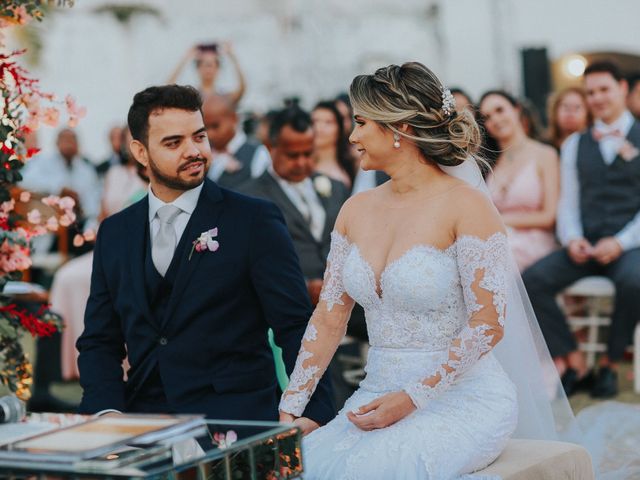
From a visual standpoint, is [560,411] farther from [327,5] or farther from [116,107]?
[116,107]

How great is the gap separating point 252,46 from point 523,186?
1044 cm

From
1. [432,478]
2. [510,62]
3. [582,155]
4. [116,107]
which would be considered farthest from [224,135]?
[116,107]

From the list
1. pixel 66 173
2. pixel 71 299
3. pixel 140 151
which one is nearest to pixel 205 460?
pixel 140 151

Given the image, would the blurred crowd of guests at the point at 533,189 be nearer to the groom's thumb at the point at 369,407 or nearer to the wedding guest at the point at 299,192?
the wedding guest at the point at 299,192

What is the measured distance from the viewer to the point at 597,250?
25.6ft

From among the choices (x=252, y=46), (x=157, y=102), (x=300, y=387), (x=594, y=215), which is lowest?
(x=594, y=215)

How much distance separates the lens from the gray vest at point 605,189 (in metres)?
7.97

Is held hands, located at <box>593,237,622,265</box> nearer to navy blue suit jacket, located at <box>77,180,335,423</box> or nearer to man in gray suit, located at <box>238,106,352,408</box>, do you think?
man in gray suit, located at <box>238,106,352,408</box>

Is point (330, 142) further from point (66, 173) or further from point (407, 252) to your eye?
point (66, 173)

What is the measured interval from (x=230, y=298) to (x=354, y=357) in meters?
4.12

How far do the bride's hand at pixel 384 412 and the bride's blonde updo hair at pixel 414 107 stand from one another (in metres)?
0.83

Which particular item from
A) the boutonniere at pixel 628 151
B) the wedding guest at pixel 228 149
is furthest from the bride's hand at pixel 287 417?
the boutonniere at pixel 628 151

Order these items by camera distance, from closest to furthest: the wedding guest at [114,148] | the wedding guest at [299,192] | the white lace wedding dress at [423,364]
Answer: the white lace wedding dress at [423,364]
the wedding guest at [299,192]
the wedding guest at [114,148]

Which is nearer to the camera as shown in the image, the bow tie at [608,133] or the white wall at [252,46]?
the bow tie at [608,133]
